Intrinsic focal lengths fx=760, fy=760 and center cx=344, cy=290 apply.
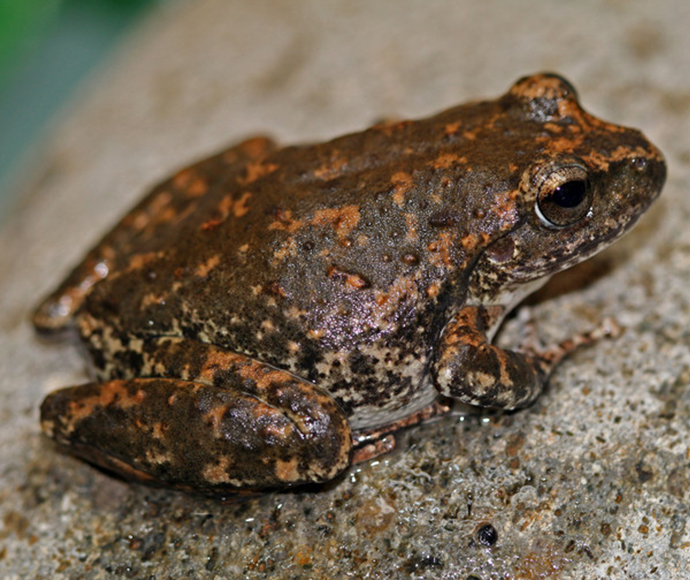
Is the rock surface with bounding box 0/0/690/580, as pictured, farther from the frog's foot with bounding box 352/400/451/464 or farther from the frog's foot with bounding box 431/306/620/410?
the frog's foot with bounding box 431/306/620/410

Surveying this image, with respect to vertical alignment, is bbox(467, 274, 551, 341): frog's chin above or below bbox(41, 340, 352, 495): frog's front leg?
below

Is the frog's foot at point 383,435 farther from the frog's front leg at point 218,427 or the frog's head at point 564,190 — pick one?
the frog's head at point 564,190

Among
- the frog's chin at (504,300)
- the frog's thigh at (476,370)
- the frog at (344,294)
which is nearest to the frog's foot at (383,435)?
the frog at (344,294)

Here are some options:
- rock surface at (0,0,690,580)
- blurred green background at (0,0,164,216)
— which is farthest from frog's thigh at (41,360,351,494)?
blurred green background at (0,0,164,216)

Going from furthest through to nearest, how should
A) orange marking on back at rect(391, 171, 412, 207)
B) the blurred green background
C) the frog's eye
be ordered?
the blurred green background < orange marking on back at rect(391, 171, 412, 207) < the frog's eye

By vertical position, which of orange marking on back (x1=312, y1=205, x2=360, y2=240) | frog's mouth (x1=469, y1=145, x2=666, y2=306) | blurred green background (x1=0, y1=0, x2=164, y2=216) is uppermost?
blurred green background (x1=0, y1=0, x2=164, y2=216)

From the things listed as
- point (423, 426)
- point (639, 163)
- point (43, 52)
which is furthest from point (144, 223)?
point (43, 52)

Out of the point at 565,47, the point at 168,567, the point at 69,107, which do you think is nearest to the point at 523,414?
the point at 168,567
